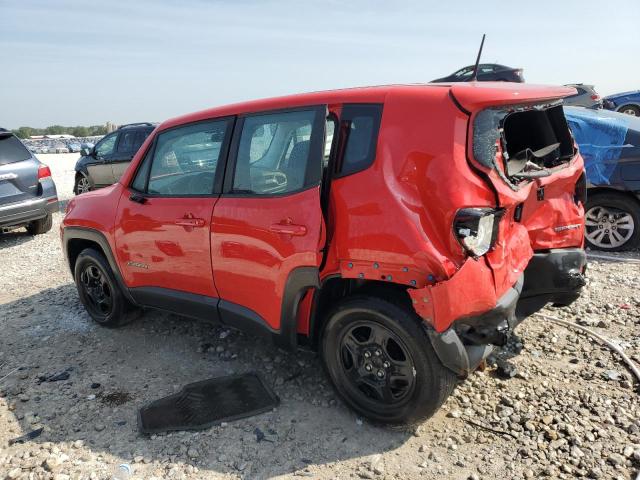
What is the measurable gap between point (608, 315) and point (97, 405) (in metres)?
3.93

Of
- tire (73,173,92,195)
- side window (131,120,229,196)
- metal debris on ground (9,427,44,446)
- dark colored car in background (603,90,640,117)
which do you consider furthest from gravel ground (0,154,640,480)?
dark colored car in background (603,90,640,117)

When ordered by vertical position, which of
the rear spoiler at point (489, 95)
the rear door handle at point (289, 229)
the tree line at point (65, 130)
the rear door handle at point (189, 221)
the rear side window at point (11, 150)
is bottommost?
the tree line at point (65, 130)

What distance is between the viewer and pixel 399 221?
94.7 inches

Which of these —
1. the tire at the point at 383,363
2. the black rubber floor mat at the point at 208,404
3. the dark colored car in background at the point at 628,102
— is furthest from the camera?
the dark colored car in background at the point at 628,102

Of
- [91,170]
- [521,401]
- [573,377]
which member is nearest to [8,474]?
[521,401]

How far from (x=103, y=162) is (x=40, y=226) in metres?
3.03

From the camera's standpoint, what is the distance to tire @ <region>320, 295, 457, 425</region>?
2.51 meters

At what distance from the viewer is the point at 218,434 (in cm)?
287

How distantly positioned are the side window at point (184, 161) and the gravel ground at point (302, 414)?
1.30 meters

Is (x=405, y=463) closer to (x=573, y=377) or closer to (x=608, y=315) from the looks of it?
(x=573, y=377)

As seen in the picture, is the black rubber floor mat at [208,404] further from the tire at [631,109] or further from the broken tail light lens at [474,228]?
the tire at [631,109]

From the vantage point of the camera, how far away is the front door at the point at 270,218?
2.74 meters

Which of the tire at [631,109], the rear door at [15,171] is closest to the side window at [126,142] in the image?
the rear door at [15,171]

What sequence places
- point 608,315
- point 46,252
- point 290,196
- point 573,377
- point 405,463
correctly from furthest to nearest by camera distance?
point 46,252 → point 608,315 → point 573,377 → point 290,196 → point 405,463
